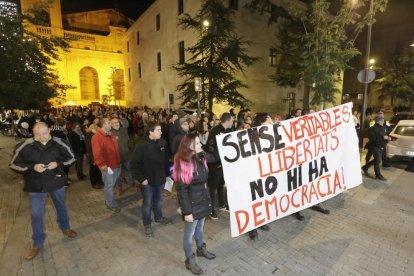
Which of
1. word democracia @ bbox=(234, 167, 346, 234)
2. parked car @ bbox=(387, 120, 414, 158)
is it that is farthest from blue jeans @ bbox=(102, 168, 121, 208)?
parked car @ bbox=(387, 120, 414, 158)

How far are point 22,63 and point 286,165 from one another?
33.2 feet

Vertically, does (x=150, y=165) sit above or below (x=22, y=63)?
below

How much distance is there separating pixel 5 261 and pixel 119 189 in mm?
2935

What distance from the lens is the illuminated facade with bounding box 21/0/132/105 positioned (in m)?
41.2

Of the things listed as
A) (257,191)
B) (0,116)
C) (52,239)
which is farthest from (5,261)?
(0,116)

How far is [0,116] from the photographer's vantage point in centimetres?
2311

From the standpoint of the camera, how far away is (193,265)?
3617 mm

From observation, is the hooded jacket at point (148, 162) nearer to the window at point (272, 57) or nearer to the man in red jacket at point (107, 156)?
the man in red jacket at point (107, 156)

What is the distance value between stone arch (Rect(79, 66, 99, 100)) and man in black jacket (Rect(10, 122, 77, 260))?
148ft

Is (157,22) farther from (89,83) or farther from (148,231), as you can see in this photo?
(148,231)

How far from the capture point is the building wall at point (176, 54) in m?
21.1

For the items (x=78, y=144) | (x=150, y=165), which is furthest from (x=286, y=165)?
(x=78, y=144)

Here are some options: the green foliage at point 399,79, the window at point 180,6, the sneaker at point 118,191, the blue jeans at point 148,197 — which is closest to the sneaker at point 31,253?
the blue jeans at point 148,197

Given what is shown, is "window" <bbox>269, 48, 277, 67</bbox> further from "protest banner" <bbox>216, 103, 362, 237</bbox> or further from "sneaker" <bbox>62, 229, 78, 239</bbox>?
"sneaker" <bbox>62, 229, 78, 239</bbox>
